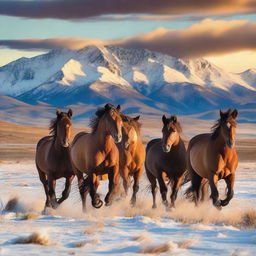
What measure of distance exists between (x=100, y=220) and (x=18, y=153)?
4963 centimetres

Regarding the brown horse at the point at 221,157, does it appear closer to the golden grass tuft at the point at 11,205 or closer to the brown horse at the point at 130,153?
the brown horse at the point at 130,153

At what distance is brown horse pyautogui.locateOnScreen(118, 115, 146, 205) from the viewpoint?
18.1 meters

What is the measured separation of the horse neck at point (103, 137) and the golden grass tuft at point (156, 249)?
537 cm

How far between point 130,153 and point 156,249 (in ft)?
26.6

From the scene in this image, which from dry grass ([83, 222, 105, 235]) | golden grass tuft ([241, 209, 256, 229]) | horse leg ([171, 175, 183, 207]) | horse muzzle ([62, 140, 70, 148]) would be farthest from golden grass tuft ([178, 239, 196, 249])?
horse leg ([171, 175, 183, 207])

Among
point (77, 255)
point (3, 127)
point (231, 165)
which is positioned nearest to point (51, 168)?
point (231, 165)

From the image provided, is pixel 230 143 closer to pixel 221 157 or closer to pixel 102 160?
pixel 221 157

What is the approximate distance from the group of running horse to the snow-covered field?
0.54 m

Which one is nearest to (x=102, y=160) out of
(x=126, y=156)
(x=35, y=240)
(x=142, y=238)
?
(x=126, y=156)

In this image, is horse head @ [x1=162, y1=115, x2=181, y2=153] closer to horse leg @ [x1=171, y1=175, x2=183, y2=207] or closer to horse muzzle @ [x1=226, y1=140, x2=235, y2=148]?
horse leg @ [x1=171, y1=175, x2=183, y2=207]

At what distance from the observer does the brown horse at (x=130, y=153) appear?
1812cm

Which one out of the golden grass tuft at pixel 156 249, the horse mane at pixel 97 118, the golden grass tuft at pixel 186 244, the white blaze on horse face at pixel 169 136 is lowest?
the golden grass tuft at pixel 156 249

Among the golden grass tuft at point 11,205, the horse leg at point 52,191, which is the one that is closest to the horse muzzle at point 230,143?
the horse leg at point 52,191

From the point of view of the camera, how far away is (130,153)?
18.3 meters
